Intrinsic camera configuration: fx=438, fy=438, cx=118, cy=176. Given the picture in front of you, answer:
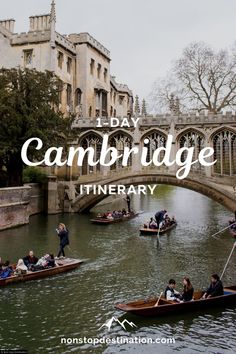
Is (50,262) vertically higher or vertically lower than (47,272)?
higher

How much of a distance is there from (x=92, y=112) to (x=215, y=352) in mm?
31592

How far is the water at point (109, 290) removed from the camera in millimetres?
9227

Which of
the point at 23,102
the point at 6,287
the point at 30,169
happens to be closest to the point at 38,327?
the point at 6,287

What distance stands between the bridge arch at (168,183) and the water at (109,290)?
2.84 metres

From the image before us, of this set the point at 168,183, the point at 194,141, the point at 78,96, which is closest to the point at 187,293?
the point at 168,183

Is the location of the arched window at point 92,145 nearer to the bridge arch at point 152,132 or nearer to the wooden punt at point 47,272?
the bridge arch at point 152,132

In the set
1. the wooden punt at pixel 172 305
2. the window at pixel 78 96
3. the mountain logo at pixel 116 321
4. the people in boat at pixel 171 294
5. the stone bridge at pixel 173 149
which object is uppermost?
the window at pixel 78 96

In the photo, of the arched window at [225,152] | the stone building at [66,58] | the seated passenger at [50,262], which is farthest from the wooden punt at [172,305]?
the stone building at [66,58]

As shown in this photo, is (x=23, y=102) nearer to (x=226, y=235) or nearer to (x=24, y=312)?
(x=226, y=235)

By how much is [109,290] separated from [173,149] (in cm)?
1677

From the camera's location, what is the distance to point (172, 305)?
10.6m

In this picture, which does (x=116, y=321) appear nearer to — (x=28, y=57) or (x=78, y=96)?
(x=28, y=57)

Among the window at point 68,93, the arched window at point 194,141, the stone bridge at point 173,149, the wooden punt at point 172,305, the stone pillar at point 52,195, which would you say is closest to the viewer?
the wooden punt at point 172,305

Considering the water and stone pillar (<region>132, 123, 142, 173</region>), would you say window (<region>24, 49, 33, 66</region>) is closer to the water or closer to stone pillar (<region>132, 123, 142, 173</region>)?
stone pillar (<region>132, 123, 142, 173</region>)
